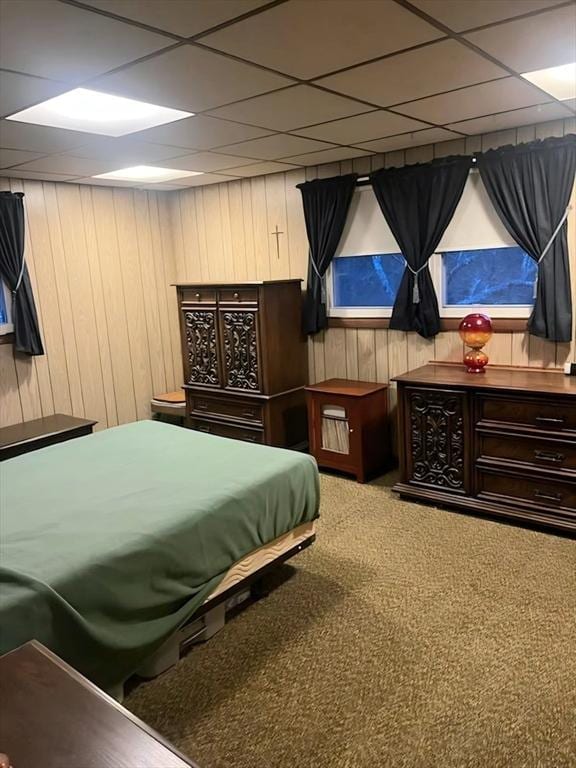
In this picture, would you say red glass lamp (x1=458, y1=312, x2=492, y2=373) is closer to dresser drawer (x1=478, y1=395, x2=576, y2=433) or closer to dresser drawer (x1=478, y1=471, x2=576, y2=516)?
dresser drawer (x1=478, y1=395, x2=576, y2=433)

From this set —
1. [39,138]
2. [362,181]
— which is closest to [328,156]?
[362,181]

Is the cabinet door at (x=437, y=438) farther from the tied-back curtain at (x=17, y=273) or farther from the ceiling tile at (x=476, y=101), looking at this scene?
the tied-back curtain at (x=17, y=273)

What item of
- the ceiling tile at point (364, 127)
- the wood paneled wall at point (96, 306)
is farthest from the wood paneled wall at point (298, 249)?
the ceiling tile at point (364, 127)

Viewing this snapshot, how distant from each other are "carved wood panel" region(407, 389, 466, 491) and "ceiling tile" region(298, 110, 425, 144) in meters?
1.62

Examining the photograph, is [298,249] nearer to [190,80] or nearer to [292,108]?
[292,108]

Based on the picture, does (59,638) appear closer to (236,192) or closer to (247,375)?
(247,375)

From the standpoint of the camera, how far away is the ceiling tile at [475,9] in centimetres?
183

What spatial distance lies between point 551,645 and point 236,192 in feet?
14.0

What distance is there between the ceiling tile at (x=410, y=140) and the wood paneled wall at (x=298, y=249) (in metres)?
0.12

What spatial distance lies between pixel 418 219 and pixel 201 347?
2.06 meters

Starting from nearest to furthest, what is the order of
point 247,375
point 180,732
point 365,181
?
point 180,732
point 365,181
point 247,375

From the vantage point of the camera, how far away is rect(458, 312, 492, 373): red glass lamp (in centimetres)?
376

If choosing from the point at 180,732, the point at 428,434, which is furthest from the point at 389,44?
the point at 180,732

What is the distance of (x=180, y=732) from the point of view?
203cm
